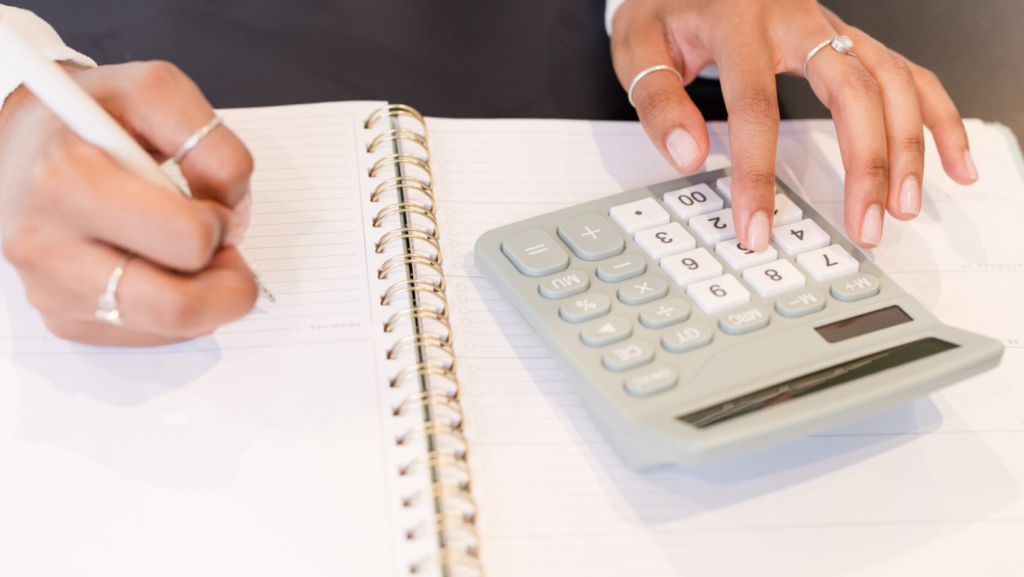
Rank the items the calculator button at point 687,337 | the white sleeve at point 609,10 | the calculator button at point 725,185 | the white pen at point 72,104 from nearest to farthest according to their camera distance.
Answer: the white pen at point 72,104 → the calculator button at point 687,337 → the calculator button at point 725,185 → the white sleeve at point 609,10

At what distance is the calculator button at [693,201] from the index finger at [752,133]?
0.07 ft

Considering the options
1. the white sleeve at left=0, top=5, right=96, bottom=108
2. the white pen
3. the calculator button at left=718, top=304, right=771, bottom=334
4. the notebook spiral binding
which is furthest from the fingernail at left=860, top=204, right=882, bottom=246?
the white sleeve at left=0, top=5, right=96, bottom=108

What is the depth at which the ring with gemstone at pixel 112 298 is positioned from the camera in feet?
1.06

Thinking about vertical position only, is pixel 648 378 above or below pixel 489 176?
below

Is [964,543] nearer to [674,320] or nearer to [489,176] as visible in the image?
[674,320]

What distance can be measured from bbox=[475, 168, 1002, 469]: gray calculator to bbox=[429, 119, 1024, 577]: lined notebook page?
0.9 inches

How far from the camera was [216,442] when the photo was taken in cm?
38

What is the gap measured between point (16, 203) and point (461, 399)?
0.74 ft

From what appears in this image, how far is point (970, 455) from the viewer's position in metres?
0.41

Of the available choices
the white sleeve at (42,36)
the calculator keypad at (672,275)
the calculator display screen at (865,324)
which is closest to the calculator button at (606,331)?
the calculator keypad at (672,275)

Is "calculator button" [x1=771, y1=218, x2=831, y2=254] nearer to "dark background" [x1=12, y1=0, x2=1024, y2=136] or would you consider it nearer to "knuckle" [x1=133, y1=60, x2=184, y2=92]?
"dark background" [x1=12, y1=0, x2=1024, y2=136]

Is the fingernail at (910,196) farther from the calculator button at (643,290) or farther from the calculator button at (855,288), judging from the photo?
the calculator button at (643,290)

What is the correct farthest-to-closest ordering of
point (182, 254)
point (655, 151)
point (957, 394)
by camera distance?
point (655, 151) < point (957, 394) < point (182, 254)

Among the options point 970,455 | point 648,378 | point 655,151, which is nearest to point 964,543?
point 970,455
